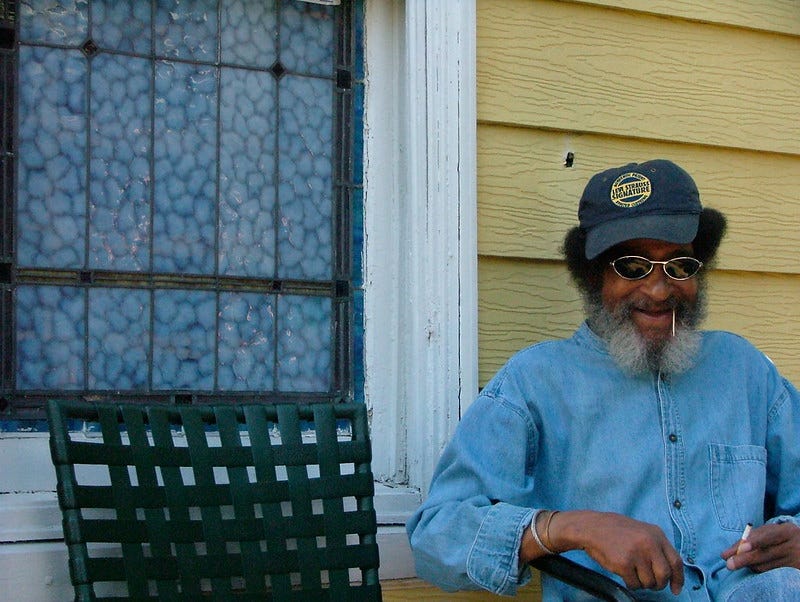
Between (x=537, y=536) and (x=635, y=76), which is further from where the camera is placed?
(x=635, y=76)

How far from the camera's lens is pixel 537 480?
231 centimetres

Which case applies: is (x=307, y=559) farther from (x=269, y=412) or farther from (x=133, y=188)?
(x=133, y=188)

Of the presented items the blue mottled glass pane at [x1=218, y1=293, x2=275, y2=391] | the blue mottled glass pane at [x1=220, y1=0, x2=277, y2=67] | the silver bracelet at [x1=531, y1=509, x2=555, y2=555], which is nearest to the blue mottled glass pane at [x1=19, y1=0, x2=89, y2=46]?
the blue mottled glass pane at [x1=220, y1=0, x2=277, y2=67]

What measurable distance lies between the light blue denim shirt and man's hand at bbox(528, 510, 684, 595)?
0.15 meters

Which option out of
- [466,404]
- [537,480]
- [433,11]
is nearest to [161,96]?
[433,11]

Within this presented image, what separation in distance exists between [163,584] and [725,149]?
1.87 meters

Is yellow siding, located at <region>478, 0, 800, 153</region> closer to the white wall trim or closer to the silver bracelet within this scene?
the white wall trim

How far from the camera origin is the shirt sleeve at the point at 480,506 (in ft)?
6.78

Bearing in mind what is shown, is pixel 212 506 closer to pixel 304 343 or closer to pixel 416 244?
pixel 304 343

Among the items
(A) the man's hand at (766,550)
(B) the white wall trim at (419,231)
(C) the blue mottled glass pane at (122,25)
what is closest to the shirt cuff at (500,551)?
(A) the man's hand at (766,550)

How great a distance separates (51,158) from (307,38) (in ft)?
2.20

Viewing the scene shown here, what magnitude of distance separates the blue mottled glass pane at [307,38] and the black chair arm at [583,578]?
4.26ft

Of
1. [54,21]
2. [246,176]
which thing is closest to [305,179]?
[246,176]

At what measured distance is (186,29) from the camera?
2566 millimetres
